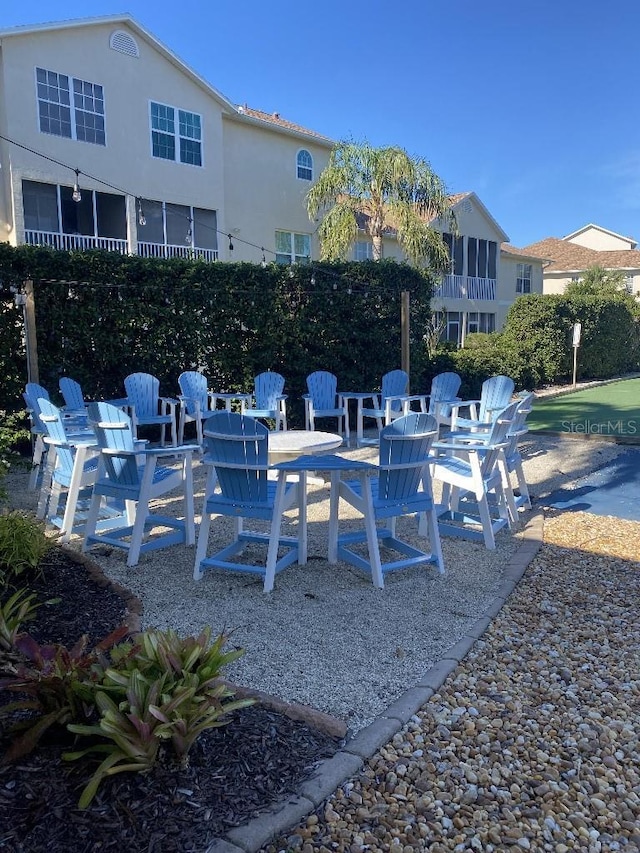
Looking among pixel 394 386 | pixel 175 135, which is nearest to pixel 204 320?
pixel 394 386

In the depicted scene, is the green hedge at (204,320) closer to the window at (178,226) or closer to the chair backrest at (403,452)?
the chair backrest at (403,452)

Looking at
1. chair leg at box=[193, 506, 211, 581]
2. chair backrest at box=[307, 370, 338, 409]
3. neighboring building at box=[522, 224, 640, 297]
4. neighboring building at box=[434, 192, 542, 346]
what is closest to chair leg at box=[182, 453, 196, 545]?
chair leg at box=[193, 506, 211, 581]

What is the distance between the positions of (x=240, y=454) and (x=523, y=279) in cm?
3119

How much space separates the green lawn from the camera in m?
11.6

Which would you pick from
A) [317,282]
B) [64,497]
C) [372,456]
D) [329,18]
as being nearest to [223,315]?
[317,282]

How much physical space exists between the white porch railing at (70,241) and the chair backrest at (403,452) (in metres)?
12.6

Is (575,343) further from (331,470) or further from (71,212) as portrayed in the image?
(331,470)

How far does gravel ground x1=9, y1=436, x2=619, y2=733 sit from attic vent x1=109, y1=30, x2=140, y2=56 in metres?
15.2

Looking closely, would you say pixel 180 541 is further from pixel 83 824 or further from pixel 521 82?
pixel 521 82

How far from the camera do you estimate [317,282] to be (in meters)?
11.8

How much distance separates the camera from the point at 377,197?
19.9 metres

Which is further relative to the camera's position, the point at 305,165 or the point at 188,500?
the point at 305,165

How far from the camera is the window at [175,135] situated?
1762cm

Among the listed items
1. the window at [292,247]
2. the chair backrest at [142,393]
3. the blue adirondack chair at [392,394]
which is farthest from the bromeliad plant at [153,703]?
the window at [292,247]
